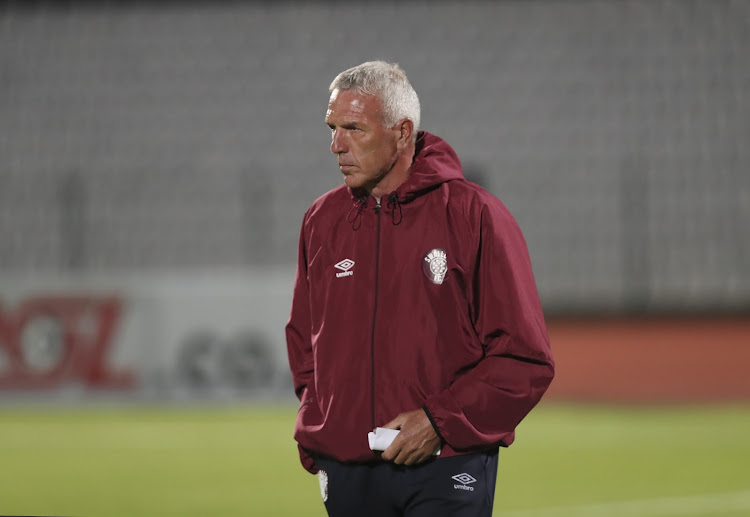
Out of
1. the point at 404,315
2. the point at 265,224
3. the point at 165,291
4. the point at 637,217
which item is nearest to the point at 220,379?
the point at 165,291

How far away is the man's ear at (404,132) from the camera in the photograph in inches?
107

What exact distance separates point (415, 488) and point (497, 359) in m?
0.35

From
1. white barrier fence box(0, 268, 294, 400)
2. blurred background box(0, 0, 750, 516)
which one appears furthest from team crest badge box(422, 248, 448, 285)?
white barrier fence box(0, 268, 294, 400)

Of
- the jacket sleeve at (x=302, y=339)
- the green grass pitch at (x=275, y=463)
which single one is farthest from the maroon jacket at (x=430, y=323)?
the green grass pitch at (x=275, y=463)

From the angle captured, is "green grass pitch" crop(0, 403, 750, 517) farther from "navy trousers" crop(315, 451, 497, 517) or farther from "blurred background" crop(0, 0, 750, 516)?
"navy trousers" crop(315, 451, 497, 517)

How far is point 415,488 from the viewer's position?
268cm

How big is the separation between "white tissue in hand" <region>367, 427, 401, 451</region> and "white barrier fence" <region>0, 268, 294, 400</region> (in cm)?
802

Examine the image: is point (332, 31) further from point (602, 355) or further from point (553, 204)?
point (602, 355)

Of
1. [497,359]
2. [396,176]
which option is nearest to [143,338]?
[396,176]

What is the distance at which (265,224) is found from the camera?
537 inches

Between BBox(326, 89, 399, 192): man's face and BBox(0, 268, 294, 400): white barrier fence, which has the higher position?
BBox(326, 89, 399, 192): man's face

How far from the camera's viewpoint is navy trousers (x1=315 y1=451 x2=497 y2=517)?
268cm

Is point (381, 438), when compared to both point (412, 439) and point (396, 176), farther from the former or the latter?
point (396, 176)

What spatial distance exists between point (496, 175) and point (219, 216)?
10.4 feet
